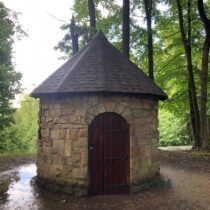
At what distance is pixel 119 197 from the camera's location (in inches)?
298

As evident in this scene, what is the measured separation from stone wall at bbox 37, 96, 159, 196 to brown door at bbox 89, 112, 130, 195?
0.17 meters

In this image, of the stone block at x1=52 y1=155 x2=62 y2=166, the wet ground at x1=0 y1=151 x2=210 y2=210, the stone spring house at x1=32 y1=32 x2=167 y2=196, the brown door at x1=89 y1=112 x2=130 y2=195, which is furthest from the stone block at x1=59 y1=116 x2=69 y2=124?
the wet ground at x1=0 y1=151 x2=210 y2=210

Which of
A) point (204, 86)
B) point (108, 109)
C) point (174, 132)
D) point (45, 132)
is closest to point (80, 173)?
point (45, 132)

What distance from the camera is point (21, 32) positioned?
11.0m

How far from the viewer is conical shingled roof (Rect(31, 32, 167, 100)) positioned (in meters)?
7.74

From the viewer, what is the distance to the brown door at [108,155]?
7816mm

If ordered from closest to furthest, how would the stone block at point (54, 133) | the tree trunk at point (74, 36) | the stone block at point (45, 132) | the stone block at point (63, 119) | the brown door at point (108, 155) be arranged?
the brown door at point (108, 155) < the stone block at point (63, 119) < the stone block at point (54, 133) < the stone block at point (45, 132) < the tree trunk at point (74, 36)

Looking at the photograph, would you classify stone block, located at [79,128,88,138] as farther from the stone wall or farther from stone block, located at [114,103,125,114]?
stone block, located at [114,103,125,114]

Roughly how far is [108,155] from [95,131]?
78 centimetres

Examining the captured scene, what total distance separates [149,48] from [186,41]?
6.46ft

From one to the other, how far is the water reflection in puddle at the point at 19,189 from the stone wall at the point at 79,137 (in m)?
0.62

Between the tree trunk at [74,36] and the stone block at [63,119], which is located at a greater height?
the tree trunk at [74,36]

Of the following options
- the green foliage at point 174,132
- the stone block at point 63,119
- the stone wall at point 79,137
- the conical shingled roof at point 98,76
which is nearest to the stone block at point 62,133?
the stone wall at point 79,137

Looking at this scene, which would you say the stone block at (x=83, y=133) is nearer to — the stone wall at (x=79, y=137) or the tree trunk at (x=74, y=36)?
the stone wall at (x=79, y=137)
